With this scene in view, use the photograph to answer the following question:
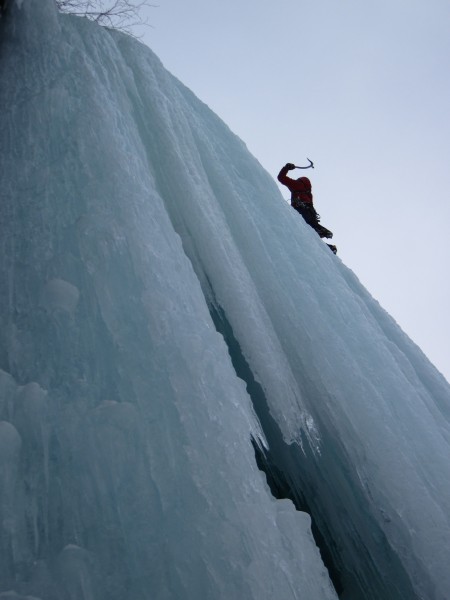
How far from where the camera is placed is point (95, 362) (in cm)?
119

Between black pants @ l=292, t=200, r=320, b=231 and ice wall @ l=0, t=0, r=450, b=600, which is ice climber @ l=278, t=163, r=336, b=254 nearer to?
black pants @ l=292, t=200, r=320, b=231

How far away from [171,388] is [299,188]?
3934 millimetres

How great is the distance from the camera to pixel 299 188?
15.3ft

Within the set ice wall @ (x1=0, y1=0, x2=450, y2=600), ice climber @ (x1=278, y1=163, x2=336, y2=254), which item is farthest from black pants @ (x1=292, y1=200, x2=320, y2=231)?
ice wall @ (x1=0, y1=0, x2=450, y2=600)

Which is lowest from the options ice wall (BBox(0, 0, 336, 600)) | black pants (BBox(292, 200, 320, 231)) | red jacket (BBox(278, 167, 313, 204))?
ice wall (BBox(0, 0, 336, 600))

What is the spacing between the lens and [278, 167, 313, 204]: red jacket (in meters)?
4.60

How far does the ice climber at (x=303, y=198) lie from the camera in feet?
Result: 14.6

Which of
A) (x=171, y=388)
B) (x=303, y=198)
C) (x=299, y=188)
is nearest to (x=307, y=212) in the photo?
(x=303, y=198)

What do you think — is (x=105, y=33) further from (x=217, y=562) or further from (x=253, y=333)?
(x=217, y=562)

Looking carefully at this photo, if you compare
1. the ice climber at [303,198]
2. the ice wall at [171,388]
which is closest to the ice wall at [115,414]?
the ice wall at [171,388]

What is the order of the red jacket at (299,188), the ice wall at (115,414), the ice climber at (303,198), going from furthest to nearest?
the red jacket at (299,188), the ice climber at (303,198), the ice wall at (115,414)

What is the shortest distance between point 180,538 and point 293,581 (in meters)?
0.24

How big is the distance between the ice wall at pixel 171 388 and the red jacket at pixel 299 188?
2425 millimetres

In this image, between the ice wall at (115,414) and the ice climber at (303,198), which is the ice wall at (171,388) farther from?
the ice climber at (303,198)
